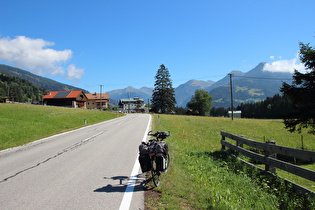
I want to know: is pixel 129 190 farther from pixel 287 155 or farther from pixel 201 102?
pixel 201 102

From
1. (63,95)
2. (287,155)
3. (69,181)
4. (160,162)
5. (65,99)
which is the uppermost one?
(63,95)

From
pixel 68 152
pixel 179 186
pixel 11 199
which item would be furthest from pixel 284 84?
pixel 11 199

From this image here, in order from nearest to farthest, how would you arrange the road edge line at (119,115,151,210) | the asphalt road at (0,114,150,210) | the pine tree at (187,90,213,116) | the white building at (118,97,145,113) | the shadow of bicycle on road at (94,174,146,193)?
the road edge line at (119,115,151,210) → the asphalt road at (0,114,150,210) → the shadow of bicycle on road at (94,174,146,193) → the pine tree at (187,90,213,116) → the white building at (118,97,145,113)

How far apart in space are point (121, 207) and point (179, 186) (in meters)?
1.54

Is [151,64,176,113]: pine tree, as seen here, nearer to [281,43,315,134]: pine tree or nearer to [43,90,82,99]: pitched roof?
[43,90,82,99]: pitched roof

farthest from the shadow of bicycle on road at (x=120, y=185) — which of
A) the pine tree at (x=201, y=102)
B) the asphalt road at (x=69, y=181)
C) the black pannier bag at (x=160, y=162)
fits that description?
the pine tree at (x=201, y=102)

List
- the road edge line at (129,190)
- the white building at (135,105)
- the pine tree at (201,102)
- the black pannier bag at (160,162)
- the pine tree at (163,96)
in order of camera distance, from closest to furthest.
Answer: the road edge line at (129,190), the black pannier bag at (160,162), the pine tree at (163,96), the pine tree at (201,102), the white building at (135,105)

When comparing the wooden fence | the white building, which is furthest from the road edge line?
the white building

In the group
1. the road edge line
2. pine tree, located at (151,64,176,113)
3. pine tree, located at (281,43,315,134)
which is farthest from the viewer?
pine tree, located at (151,64,176,113)

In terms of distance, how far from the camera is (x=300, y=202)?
3998 millimetres

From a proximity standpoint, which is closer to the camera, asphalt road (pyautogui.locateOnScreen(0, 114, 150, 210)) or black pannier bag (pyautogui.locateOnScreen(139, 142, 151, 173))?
asphalt road (pyautogui.locateOnScreen(0, 114, 150, 210))

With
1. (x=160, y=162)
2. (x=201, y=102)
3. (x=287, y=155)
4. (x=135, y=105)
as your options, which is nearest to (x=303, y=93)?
(x=287, y=155)

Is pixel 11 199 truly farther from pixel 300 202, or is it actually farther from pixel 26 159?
pixel 300 202

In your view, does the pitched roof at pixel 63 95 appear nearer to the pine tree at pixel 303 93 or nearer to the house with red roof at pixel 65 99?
the house with red roof at pixel 65 99
